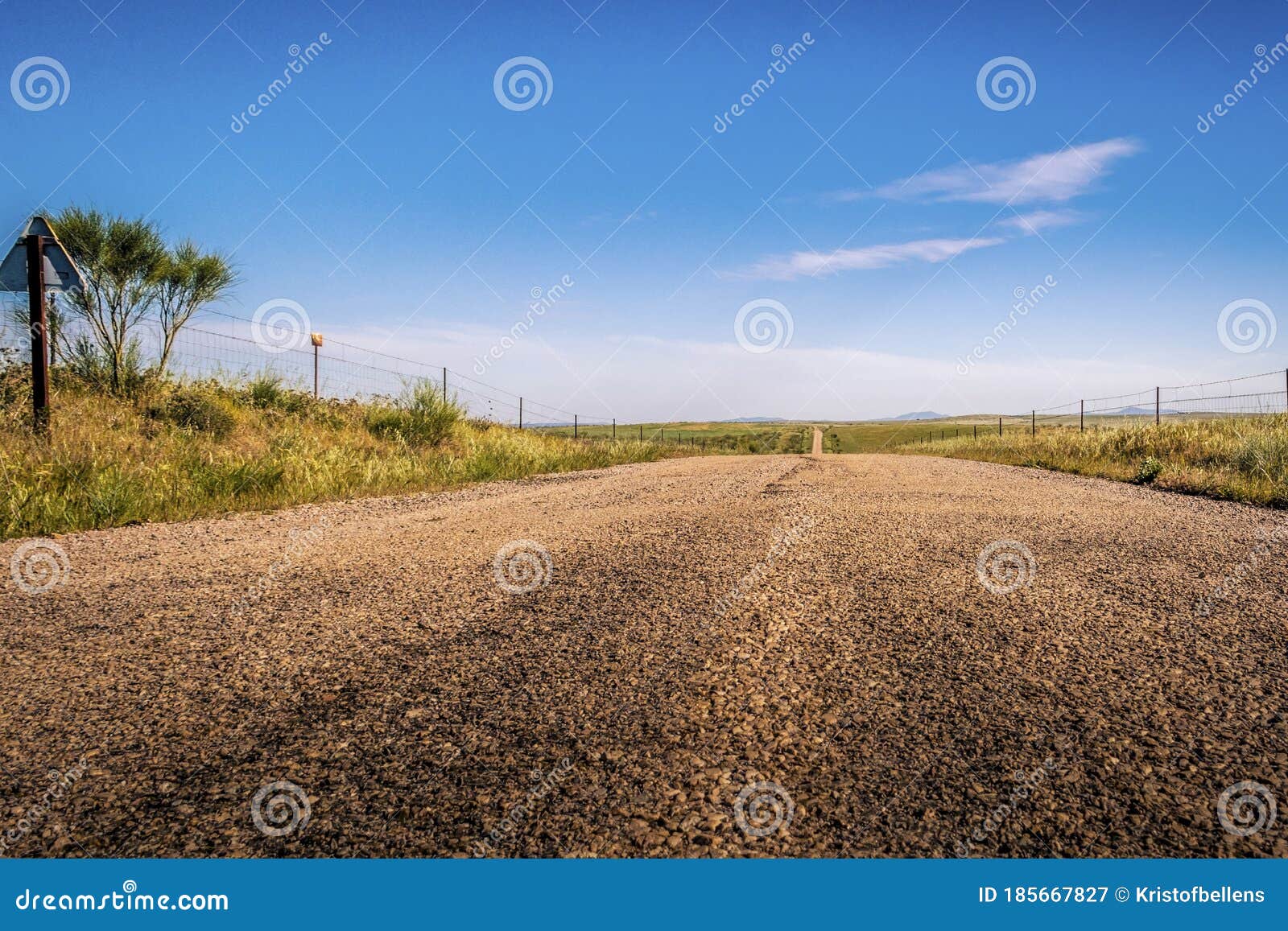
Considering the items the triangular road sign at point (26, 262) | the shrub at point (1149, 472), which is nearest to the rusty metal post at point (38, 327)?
the triangular road sign at point (26, 262)

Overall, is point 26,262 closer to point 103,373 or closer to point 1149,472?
point 103,373

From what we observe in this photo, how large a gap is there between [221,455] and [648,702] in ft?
27.9

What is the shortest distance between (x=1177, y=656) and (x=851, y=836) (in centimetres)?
187

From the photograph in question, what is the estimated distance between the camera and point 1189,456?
12.4 m

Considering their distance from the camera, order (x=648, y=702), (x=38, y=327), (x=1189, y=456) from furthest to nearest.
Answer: (x=1189, y=456) < (x=38, y=327) < (x=648, y=702)

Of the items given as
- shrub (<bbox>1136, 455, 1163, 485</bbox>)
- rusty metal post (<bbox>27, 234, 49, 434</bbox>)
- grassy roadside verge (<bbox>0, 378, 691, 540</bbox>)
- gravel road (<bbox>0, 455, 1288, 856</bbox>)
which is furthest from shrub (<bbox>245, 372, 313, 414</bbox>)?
shrub (<bbox>1136, 455, 1163, 485</bbox>)

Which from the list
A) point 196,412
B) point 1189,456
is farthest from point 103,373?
point 1189,456

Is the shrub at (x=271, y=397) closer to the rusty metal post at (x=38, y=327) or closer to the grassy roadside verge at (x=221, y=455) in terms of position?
the grassy roadside verge at (x=221, y=455)

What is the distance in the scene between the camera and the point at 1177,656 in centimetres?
264

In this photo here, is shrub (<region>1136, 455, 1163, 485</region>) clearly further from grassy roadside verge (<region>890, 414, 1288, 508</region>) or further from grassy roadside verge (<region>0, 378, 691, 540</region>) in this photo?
grassy roadside verge (<region>0, 378, 691, 540</region>)

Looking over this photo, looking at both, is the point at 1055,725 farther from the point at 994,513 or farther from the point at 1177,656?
the point at 994,513

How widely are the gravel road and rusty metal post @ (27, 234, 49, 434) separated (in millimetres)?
5043

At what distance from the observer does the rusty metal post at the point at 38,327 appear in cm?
816

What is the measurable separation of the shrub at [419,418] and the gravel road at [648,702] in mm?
9058
